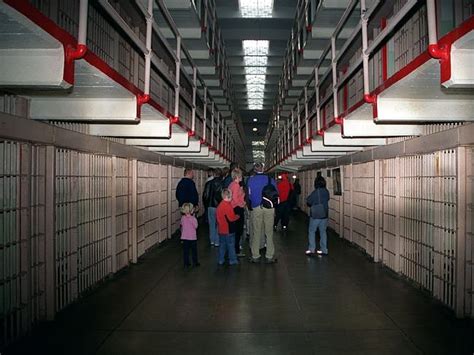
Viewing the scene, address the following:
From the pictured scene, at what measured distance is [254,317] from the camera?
17.8 ft

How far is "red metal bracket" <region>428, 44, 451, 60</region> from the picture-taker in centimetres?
302

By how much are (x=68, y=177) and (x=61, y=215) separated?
522mm

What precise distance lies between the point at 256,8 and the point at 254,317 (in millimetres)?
10225

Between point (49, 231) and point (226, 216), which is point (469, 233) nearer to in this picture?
point (226, 216)

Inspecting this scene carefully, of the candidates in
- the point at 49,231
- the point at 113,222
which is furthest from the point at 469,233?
the point at 113,222

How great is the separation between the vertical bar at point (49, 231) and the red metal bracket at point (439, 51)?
4.08 meters

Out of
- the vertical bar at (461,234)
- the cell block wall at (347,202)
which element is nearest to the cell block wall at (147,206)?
the cell block wall at (347,202)

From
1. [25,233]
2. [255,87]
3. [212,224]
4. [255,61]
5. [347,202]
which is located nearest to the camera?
[25,233]

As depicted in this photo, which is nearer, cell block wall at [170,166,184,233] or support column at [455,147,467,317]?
support column at [455,147,467,317]

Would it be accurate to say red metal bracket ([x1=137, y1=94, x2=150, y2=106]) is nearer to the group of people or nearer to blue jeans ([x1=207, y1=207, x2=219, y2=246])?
the group of people

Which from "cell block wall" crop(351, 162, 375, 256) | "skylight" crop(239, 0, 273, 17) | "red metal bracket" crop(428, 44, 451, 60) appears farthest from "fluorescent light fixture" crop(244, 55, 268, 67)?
"red metal bracket" crop(428, 44, 451, 60)

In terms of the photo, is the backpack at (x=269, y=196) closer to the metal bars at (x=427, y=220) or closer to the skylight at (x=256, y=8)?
the metal bars at (x=427, y=220)

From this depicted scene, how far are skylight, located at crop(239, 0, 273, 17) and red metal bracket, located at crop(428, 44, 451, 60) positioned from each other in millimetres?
10286

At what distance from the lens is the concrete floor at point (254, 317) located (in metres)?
4.46
